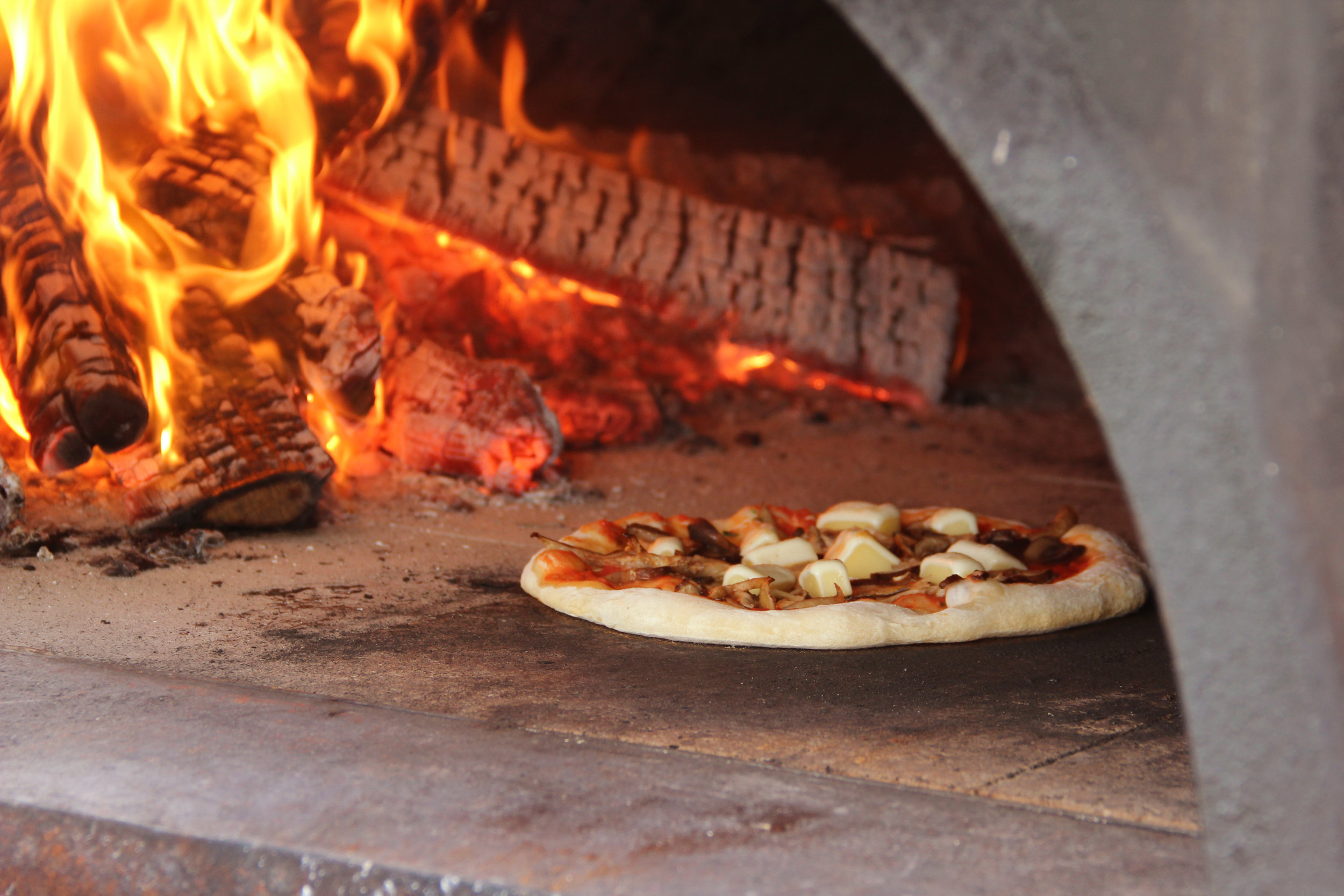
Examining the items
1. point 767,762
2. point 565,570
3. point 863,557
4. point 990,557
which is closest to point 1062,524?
point 990,557

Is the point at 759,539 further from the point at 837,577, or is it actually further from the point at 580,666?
the point at 580,666

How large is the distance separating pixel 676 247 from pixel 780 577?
3.06m

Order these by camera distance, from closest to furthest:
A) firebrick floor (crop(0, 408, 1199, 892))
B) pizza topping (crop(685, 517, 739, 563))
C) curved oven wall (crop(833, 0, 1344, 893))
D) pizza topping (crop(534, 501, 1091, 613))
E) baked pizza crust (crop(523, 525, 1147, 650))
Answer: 1. curved oven wall (crop(833, 0, 1344, 893))
2. firebrick floor (crop(0, 408, 1199, 892))
3. baked pizza crust (crop(523, 525, 1147, 650))
4. pizza topping (crop(534, 501, 1091, 613))
5. pizza topping (crop(685, 517, 739, 563))

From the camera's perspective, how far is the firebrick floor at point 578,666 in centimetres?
199

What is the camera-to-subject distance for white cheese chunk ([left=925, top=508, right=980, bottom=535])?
3500mm

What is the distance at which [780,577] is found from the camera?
3.07m

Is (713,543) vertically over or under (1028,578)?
under

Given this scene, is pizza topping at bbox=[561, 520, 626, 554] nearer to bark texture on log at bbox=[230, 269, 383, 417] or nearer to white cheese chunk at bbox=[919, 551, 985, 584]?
white cheese chunk at bbox=[919, 551, 985, 584]

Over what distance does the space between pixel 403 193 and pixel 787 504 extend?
7.52ft

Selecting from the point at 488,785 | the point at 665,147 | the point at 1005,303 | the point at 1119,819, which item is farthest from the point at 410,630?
the point at 1005,303

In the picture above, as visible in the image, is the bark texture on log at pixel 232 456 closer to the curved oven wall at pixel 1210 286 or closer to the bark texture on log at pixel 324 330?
the bark texture on log at pixel 324 330

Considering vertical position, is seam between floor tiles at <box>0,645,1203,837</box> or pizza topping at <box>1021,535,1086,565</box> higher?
pizza topping at <box>1021,535,1086,565</box>

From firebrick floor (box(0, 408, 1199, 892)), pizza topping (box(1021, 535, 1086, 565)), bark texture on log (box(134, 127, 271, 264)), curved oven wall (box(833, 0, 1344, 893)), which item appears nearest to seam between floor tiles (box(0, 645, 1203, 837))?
firebrick floor (box(0, 408, 1199, 892))

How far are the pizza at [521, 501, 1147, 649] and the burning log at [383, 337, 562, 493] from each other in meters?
0.98
